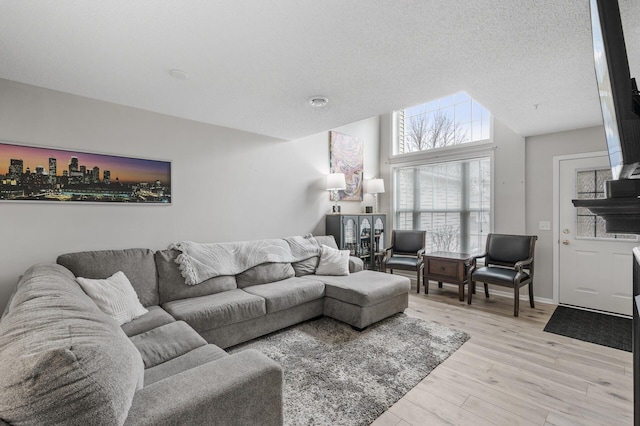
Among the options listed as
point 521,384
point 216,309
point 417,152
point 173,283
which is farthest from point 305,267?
point 417,152

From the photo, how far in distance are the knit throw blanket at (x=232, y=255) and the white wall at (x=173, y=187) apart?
0.34 metres

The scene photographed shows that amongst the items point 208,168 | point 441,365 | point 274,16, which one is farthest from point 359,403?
point 208,168

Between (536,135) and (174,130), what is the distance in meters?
4.48

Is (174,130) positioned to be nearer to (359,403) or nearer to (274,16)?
(274,16)

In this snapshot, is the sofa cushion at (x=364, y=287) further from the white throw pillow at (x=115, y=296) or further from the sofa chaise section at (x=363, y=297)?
the white throw pillow at (x=115, y=296)

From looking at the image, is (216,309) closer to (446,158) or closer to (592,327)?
(592,327)

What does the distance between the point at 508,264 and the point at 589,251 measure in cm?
86

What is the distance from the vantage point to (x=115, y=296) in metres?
2.14

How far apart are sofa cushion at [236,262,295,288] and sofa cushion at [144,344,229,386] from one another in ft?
4.71

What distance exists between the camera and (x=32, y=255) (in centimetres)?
244

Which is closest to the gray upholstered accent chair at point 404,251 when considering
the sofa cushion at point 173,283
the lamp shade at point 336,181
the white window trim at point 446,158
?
the white window trim at point 446,158

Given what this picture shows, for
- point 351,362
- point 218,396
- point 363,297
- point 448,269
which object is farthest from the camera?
point 448,269

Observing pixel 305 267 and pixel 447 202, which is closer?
pixel 305 267

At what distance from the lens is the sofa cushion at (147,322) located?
2.01 meters
